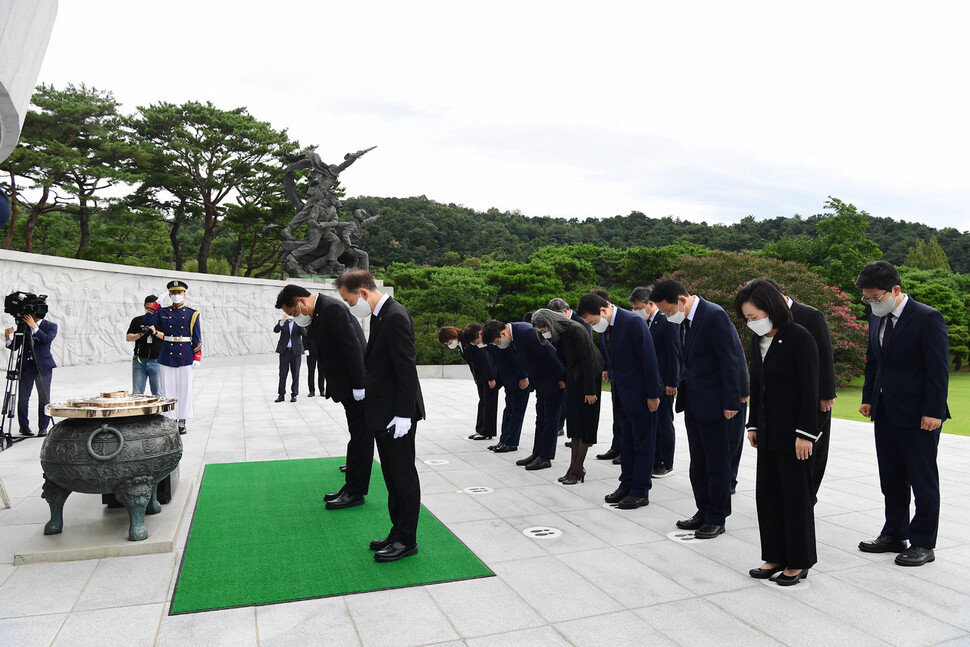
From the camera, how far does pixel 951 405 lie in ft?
50.3

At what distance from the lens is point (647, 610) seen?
10.5 feet

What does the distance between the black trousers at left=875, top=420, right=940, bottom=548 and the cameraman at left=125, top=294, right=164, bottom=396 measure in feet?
25.2

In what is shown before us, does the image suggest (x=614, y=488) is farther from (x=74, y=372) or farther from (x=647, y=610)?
(x=74, y=372)

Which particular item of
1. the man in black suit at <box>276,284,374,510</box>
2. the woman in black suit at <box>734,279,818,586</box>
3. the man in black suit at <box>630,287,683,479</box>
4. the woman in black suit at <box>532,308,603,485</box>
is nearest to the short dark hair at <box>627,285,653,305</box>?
the man in black suit at <box>630,287,683,479</box>

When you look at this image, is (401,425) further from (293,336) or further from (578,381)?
(293,336)

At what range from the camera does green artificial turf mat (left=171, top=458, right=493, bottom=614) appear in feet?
11.2

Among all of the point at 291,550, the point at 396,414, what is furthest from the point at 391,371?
the point at 291,550

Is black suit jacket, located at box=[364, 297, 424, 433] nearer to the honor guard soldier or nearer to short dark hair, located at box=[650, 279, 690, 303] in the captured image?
short dark hair, located at box=[650, 279, 690, 303]

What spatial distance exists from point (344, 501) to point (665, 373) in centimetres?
305

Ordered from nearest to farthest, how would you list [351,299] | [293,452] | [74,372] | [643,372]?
1. [351,299]
2. [643,372]
3. [293,452]
4. [74,372]

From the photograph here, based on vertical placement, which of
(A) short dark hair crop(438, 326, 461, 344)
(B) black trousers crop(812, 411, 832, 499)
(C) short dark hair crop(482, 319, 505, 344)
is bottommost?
(B) black trousers crop(812, 411, 832, 499)

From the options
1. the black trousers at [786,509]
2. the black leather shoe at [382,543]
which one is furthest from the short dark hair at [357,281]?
the black trousers at [786,509]

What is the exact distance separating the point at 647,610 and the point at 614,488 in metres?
2.60

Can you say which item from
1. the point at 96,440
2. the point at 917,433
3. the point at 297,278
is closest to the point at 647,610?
the point at 917,433
